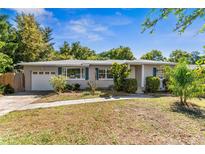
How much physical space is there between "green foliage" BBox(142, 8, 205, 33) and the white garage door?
14320 mm

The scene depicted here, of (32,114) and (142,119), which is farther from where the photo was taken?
(32,114)

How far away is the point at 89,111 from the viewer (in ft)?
27.3

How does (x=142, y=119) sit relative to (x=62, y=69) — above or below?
below

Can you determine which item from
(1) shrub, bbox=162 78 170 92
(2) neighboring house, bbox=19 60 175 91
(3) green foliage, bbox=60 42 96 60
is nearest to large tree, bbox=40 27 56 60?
(3) green foliage, bbox=60 42 96 60

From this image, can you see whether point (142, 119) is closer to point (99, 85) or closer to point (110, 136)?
point (110, 136)

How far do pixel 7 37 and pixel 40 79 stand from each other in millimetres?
8320

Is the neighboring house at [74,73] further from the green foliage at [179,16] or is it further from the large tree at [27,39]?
the green foliage at [179,16]

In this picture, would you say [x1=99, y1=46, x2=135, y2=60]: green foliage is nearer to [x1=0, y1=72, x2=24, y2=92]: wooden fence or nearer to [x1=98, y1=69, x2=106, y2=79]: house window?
[x1=98, y1=69, x2=106, y2=79]: house window

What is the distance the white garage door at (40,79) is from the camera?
17109mm

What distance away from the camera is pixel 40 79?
17188 mm

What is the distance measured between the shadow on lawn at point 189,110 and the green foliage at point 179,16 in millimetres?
5576

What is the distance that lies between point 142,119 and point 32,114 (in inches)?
169
